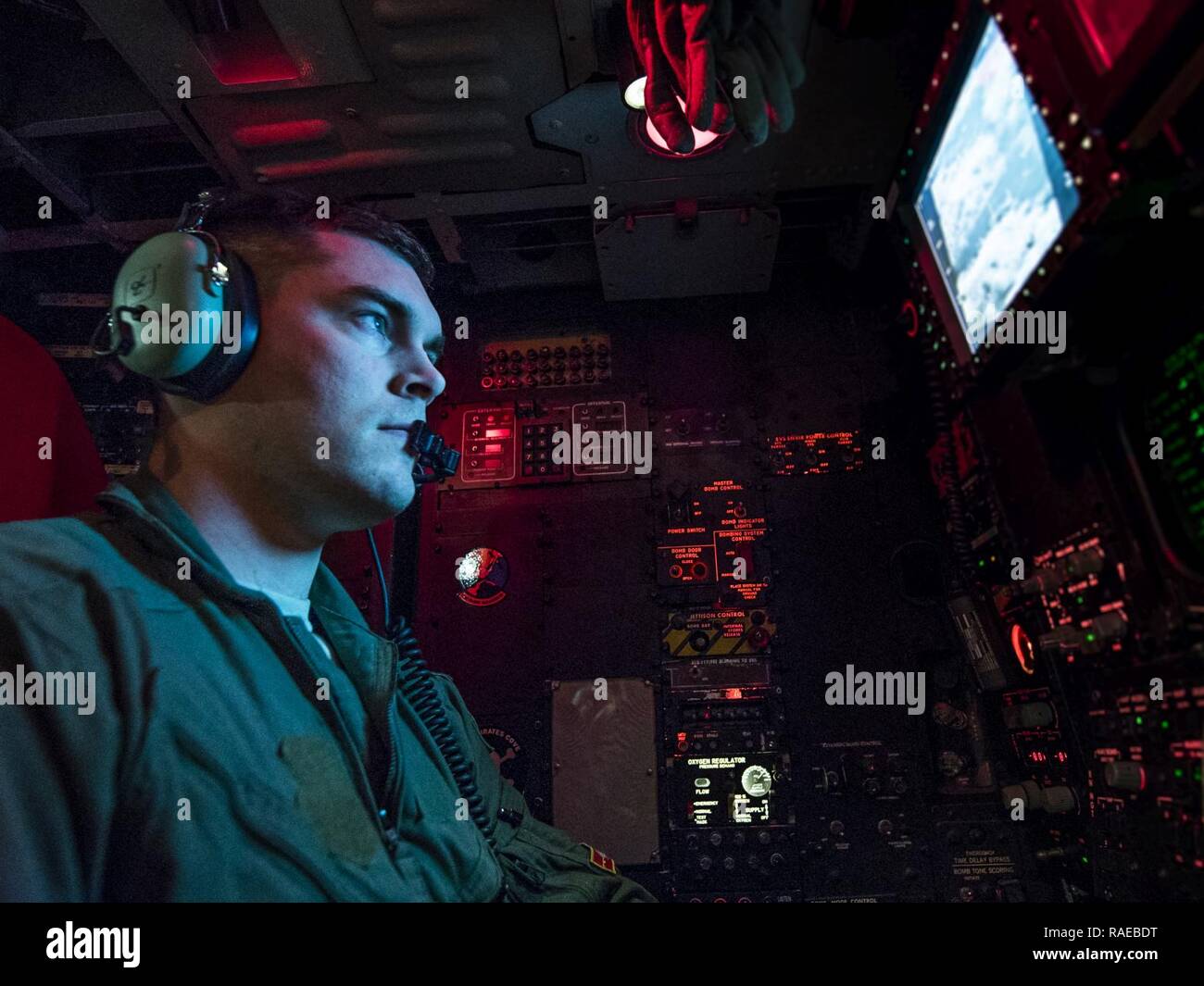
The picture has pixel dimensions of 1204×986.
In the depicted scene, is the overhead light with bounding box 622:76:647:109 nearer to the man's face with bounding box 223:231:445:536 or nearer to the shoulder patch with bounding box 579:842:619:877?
the man's face with bounding box 223:231:445:536

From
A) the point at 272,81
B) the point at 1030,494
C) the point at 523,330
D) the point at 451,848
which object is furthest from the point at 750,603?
the point at 272,81

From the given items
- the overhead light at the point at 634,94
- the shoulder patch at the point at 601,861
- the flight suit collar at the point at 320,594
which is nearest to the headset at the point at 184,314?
the flight suit collar at the point at 320,594

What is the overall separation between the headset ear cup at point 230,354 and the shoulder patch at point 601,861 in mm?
1477

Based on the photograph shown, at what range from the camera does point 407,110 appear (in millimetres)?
1913

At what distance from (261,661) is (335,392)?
58 cm

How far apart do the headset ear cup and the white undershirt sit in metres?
0.43

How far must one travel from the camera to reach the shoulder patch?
5.67 feet

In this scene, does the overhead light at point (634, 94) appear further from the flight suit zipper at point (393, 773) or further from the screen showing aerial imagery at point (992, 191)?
the flight suit zipper at point (393, 773)

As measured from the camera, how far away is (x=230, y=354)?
4.56ft

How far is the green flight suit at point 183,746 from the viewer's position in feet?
3.24

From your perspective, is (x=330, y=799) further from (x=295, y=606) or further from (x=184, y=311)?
(x=184, y=311)

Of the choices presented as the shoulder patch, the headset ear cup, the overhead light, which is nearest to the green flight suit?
the headset ear cup
